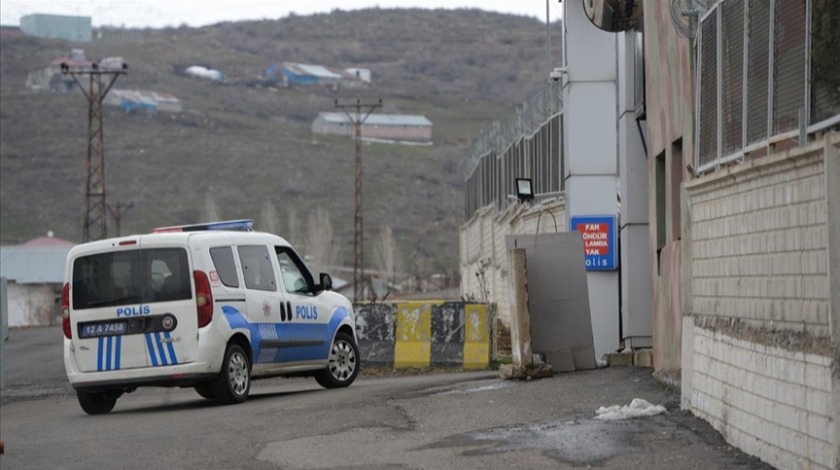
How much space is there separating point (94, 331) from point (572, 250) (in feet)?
18.0

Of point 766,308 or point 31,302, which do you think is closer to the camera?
point 766,308

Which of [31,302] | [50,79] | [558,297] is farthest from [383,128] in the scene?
[558,297]

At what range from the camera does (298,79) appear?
191125 millimetres

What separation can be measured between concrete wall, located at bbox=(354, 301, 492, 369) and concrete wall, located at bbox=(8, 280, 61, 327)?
56893 mm

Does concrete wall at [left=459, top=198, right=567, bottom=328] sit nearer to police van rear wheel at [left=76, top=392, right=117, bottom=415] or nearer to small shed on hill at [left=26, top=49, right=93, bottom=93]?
police van rear wheel at [left=76, top=392, right=117, bottom=415]

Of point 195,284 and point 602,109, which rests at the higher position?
point 602,109

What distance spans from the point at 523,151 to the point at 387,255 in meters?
69.2

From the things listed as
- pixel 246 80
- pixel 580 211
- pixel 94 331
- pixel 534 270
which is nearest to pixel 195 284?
pixel 94 331

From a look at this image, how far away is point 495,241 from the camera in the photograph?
39562mm

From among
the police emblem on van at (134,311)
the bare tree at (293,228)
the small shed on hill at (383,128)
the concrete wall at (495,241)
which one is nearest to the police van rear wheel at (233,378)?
the police emblem on van at (134,311)

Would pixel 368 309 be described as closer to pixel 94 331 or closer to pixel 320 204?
pixel 94 331

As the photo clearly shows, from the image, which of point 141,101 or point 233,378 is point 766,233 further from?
point 141,101

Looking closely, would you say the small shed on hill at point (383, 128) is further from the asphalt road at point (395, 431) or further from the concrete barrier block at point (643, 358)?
the asphalt road at point (395, 431)

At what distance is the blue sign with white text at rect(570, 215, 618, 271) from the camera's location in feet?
69.2
